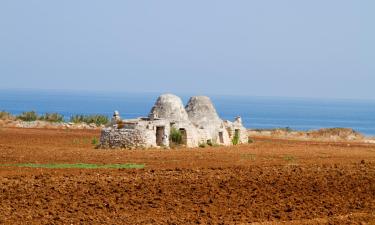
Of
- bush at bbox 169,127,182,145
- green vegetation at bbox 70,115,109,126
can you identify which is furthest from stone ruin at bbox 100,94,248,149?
green vegetation at bbox 70,115,109,126

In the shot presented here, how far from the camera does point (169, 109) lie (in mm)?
48062

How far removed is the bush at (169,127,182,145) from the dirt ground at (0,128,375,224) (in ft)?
30.5

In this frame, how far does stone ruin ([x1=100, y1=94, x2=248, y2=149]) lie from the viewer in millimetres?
43500

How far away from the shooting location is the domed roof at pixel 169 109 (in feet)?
157

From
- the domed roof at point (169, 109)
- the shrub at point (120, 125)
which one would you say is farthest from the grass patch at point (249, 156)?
the domed roof at point (169, 109)

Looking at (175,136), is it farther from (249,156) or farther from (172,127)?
(249,156)

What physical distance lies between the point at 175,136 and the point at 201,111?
557cm

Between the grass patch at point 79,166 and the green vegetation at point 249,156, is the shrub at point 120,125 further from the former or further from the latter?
the grass patch at point 79,166

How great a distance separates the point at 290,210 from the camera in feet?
74.0

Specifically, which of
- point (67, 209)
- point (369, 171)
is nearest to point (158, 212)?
point (67, 209)

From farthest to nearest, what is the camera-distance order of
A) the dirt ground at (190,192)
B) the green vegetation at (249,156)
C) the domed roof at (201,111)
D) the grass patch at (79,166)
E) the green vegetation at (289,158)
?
1. the domed roof at (201,111)
2. the green vegetation at (249,156)
3. the green vegetation at (289,158)
4. the grass patch at (79,166)
5. the dirt ground at (190,192)

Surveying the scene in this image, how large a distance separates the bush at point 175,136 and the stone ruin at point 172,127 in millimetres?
175

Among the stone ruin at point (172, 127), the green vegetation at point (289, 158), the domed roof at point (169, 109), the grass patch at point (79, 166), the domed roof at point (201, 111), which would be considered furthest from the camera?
the domed roof at point (201, 111)

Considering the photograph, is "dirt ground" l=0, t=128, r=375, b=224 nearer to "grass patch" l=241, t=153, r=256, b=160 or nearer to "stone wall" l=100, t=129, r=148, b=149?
"grass patch" l=241, t=153, r=256, b=160
